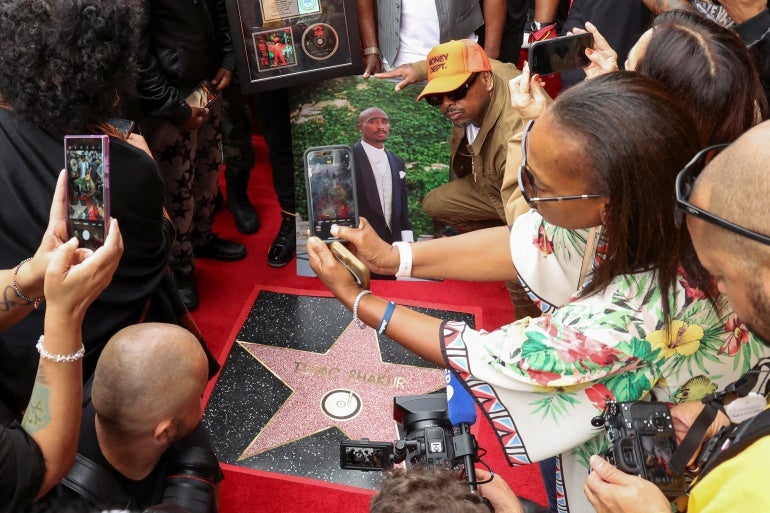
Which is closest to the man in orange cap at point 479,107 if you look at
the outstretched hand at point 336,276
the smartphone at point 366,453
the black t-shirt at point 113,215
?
the outstretched hand at point 336,276

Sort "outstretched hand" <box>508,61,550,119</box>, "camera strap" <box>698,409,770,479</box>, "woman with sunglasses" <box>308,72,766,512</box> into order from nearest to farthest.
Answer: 1. "camera strap" <box>698,409,770,479</box>
2. "woman with sunglasses" <box>308,72,766,512</box>
3. "outstretched hand" <box>508,61,550,119</box>

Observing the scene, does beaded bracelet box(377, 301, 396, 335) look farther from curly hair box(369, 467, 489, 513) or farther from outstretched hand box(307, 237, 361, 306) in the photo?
curly hair box(369, 467, 489, 513)

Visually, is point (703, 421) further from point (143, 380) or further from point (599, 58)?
point (599, 58)

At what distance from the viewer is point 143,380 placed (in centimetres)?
181

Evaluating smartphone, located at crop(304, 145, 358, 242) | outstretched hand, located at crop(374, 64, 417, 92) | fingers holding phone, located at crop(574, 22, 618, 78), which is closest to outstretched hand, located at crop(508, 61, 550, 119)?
fingers holding phone, located at crop(574, 22, 618, 78)

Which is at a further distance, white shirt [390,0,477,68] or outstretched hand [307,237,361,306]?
white shirt [390,0,477,68]

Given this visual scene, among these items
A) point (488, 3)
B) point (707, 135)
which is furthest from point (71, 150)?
point (488, 3)

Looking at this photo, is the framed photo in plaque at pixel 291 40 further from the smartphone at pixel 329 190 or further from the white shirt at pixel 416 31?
the smartphone at pixel 329 190

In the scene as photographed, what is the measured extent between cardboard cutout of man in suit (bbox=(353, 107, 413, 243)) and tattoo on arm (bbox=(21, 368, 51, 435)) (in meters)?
2.20

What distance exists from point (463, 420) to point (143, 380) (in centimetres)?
85

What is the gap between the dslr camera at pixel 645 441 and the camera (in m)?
1.49

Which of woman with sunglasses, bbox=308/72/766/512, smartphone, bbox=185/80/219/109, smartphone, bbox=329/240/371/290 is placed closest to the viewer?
woman with sunglasses, bbox=308/72/766/512

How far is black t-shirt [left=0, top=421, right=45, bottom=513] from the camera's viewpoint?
1.41 m

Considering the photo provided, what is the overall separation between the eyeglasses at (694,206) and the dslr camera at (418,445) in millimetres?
785
